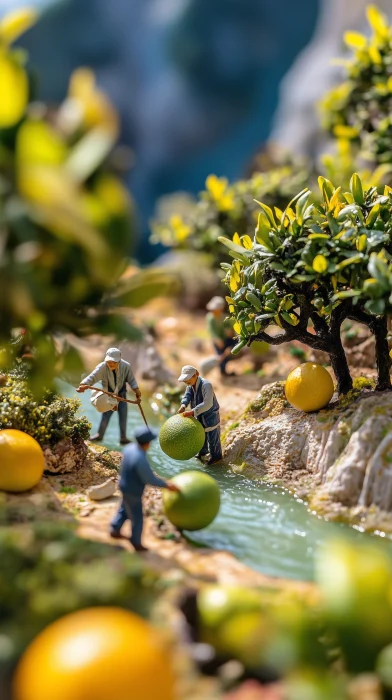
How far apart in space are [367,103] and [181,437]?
377 inches

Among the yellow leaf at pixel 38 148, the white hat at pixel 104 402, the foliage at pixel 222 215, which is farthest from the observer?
the foliage at pixel 222 215

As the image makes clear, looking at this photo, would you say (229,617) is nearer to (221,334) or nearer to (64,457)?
(64,457)

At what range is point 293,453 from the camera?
8.13 meters

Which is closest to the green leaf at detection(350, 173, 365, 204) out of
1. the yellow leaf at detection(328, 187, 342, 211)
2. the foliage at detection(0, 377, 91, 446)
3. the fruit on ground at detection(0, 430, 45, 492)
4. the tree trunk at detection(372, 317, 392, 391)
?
the yellow leaf at detection(328, 187, 342, 211)

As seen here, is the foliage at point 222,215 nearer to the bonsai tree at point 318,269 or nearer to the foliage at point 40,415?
the bonsai tree at point 318,269

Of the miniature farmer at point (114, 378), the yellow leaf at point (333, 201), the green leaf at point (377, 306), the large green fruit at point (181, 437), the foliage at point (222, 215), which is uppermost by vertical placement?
the foliage at point (222, 215)

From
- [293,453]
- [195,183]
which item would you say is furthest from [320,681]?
[195,183]

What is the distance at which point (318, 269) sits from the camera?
→ 23.8 ft

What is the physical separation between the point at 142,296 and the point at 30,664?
122 inches

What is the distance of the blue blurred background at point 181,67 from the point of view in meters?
28.5

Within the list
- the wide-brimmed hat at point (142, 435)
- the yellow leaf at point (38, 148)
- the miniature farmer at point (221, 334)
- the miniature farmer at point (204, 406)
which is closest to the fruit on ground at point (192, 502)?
the wide-brimmed hat at point (142, 435)

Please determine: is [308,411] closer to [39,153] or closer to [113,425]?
[113,425]

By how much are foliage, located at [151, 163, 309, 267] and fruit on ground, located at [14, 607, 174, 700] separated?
10.7m

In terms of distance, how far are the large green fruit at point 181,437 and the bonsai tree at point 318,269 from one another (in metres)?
1.26
